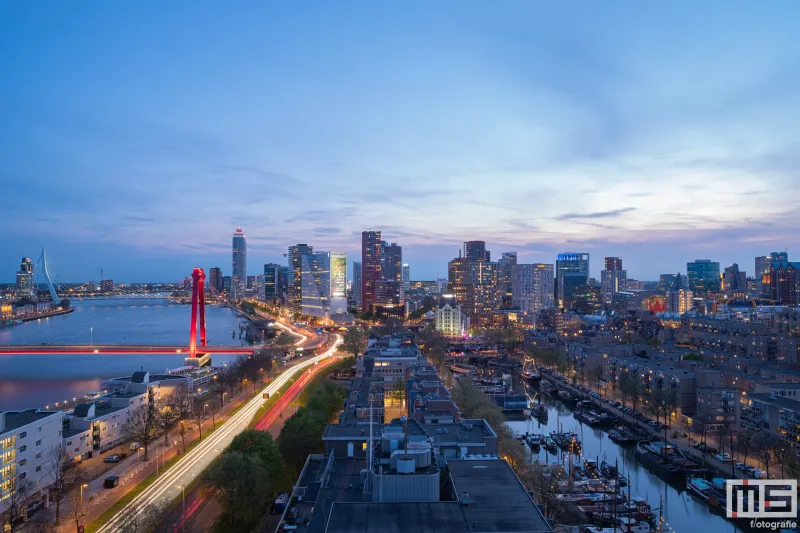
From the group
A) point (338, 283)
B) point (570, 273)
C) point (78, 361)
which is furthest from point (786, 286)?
point (78, 361)

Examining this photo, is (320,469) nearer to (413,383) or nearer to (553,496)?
(553,496)

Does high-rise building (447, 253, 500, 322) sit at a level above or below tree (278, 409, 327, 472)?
above

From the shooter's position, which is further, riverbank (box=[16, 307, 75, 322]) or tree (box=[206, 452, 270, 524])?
riverbank (box=[16, 307, 75, 322])

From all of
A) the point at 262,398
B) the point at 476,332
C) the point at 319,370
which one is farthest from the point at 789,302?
the point at 262,398

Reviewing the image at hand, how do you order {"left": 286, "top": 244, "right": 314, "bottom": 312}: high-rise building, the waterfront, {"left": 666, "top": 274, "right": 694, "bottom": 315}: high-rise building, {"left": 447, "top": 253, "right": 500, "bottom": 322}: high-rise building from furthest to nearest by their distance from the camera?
{"left": 286, "top": 244, "right": 314, "bottom": 312}: high-rise building, {"left": 447, "top": 253, "right": 500, "bottom": 322}: high-rise building, {"left": 666, "top": 274, "right": 694, "bottom": 315}: high-rise building, the waterfront

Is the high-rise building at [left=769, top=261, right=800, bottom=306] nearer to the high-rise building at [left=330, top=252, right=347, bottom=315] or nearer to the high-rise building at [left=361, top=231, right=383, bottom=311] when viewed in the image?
the high-rise building at [left=330, top=252, right=347, bottom=315]

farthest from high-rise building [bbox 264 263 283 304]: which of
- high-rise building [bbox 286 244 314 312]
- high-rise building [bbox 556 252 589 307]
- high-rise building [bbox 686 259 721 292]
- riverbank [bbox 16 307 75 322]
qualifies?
high-rise building [bbox 686 259 721 292]

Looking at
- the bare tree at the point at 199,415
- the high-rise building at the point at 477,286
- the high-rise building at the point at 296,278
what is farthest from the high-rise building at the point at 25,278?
the bare tree at the point at 199,415
